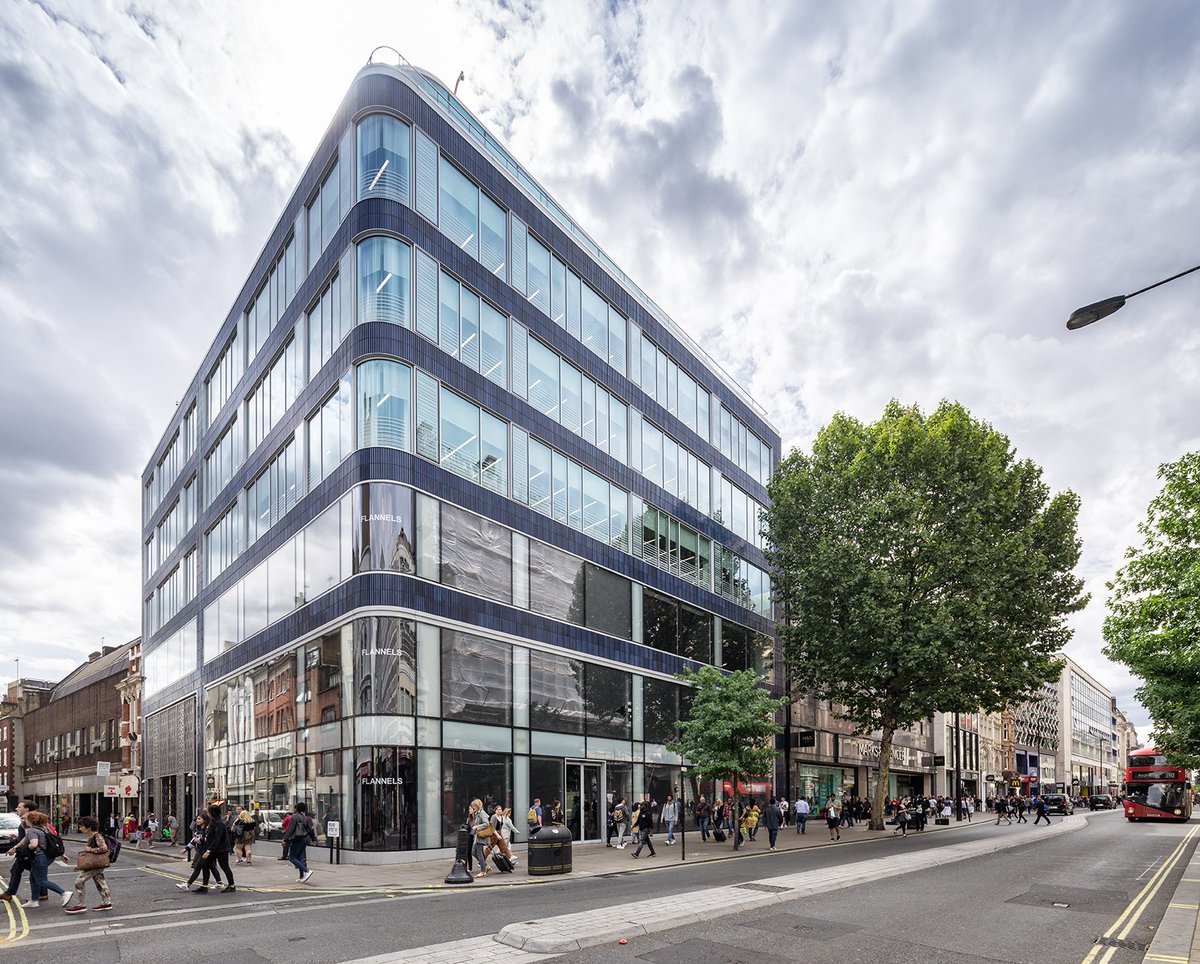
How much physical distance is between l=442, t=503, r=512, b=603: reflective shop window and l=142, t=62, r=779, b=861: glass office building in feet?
0.33

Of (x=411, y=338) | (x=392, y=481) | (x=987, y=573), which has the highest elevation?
(x=411, y=338)

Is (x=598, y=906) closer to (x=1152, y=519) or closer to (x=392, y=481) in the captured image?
(x=392, y=481)

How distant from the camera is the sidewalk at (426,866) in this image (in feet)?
65.1

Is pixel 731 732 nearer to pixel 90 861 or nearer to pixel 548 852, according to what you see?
pixel 548 852

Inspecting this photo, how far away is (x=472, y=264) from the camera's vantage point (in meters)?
30.5

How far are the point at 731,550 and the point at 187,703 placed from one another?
28.9 m

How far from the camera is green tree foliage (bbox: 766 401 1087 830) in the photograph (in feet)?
120

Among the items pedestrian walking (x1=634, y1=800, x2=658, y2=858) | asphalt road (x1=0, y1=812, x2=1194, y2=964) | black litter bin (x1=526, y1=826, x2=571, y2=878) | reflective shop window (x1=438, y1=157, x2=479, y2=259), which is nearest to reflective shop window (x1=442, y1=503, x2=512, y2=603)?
pedestrian walking (x1=634, y1=800, x2=658, y2=858)

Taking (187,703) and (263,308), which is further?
(187,703)

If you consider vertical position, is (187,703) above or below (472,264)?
below

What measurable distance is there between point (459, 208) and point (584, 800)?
21.2m

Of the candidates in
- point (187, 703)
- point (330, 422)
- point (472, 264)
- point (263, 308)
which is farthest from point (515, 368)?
point (187, 703)

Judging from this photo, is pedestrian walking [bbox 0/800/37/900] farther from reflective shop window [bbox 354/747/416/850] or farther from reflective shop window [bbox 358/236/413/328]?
reflective shop window [bbox 358/236/413/328]

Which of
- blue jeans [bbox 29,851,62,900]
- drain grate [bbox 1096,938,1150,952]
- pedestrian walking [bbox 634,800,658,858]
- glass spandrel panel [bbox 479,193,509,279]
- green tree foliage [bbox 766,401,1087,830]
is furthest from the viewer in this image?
green tree foliage [bbox 766,401,1087,830]
